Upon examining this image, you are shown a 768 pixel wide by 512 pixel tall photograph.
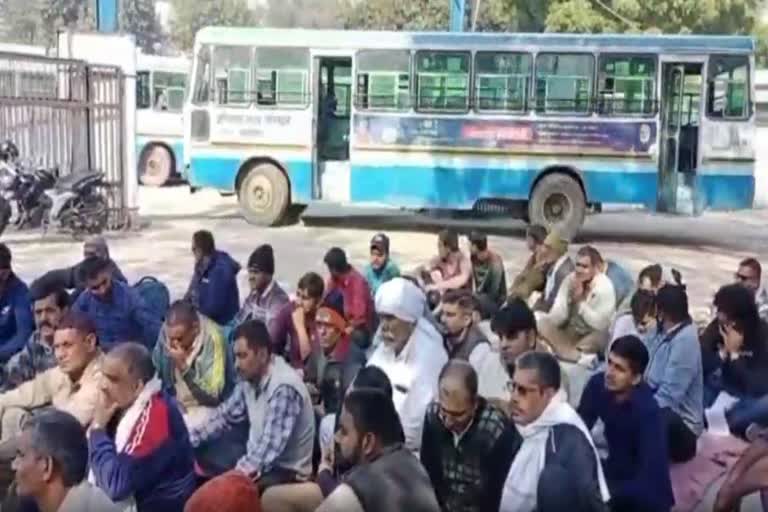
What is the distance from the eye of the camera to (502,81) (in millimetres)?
17250

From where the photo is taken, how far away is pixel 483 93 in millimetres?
17250

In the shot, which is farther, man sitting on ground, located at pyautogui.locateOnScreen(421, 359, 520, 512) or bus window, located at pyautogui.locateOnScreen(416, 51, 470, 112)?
bus window, located at pyautogui.locateOnScreen(416, 51, 470, 112)

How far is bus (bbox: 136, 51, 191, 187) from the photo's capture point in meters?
24.5

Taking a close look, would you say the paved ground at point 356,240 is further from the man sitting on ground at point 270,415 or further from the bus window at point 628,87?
the man sitting on ground at point 270,415

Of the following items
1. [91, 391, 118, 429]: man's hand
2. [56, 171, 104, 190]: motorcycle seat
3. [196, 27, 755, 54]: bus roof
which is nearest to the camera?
[91, 391, 118, 429]: man's hand

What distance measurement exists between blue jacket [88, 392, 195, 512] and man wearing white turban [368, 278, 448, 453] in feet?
4.60

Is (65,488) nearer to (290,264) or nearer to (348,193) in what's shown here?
(290,264)

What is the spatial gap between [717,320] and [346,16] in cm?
4534

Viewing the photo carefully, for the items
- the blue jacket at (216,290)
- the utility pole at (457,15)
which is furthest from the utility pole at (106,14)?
the blue jacket at (216,290)

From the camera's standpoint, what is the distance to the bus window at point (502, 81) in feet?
56.1

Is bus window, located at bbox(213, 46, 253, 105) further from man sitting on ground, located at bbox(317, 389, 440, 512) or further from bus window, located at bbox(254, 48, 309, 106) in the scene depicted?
man sitting on ground, located at bbox(317, 389, 440, 512)

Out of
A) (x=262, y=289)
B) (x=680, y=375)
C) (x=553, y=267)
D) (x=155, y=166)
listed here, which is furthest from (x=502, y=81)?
(x=680, y=375)

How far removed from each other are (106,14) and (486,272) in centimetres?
1120

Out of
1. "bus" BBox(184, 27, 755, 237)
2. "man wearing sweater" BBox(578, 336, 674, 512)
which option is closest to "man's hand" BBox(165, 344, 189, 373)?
"man wearing sweater" BBox(578, 336, 674, 512)
